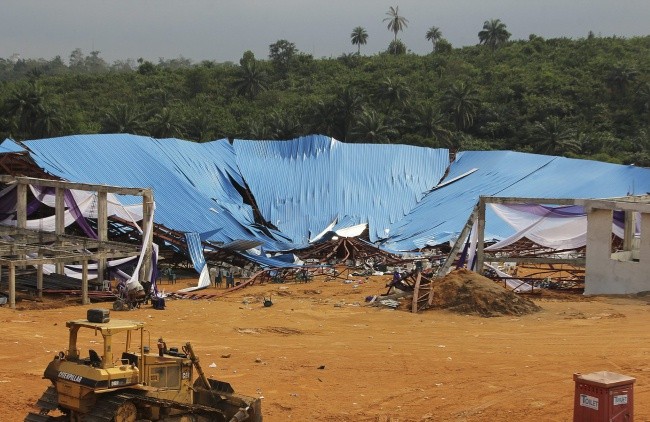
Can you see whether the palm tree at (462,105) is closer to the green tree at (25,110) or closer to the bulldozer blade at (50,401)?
the green tree at (25,110)

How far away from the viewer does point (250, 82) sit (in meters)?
78.1

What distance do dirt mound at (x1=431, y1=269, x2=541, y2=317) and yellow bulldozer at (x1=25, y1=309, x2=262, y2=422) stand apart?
13.1m

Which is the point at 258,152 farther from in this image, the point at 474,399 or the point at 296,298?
the point at 474,399

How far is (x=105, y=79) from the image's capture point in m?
82.3

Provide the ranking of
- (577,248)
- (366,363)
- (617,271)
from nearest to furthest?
(366,363)
(617,271)
(577,248)

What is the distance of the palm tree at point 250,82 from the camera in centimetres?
7794

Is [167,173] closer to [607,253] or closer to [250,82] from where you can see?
[607,253]

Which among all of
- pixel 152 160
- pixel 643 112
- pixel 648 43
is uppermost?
pixel 648 43

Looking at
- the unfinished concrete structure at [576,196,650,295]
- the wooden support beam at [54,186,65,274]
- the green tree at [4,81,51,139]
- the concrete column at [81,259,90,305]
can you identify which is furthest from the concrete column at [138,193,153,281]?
the green tree at [4,81,51,139]

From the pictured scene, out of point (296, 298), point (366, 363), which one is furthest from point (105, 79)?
point (366, 363)

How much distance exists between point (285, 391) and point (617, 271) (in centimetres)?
1559

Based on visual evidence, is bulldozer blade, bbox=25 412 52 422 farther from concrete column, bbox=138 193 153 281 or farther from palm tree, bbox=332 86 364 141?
palm tree, bbox=332 86 364 141

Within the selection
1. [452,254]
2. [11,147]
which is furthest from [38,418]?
[11,147]

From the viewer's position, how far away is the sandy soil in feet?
49.2
